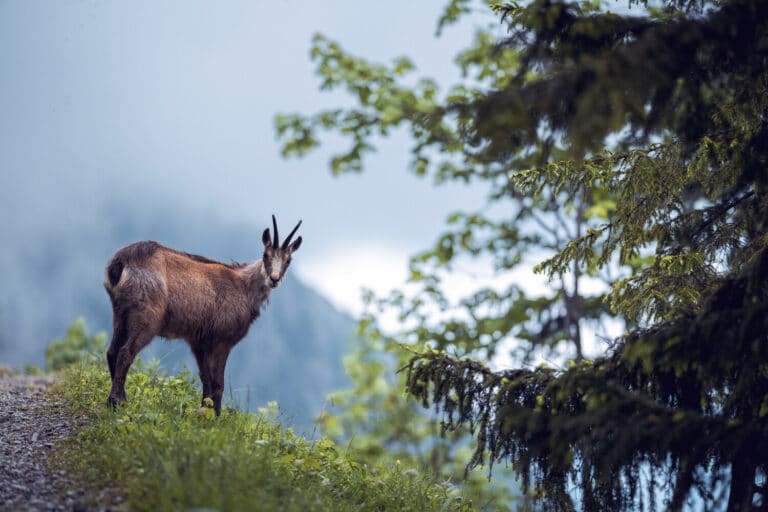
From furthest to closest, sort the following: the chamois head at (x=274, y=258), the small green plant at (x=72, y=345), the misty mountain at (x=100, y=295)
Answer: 1. the misty mountain at (x=100, y=295)
2. the small green plant at (x=72, y=345)
3. the chamois head at (x=274, y=258)

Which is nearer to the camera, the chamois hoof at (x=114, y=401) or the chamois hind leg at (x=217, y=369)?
the chamois hoof at (x=114, y=401)

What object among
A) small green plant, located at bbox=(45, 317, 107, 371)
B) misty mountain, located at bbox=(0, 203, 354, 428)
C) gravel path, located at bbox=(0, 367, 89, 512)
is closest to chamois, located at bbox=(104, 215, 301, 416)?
gravel path, located at bbox=(0, 367, 89, 512)

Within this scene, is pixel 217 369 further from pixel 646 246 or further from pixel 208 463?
pixel 646 246

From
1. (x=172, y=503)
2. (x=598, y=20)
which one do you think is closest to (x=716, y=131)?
(x=598, y=20)

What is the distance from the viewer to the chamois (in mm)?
6242

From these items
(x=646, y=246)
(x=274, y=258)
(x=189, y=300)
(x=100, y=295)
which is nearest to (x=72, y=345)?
(x=189, y=300)

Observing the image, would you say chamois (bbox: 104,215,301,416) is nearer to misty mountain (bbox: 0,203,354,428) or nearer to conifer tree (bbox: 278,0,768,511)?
conifer tree (bbox: 278,0,768,511)

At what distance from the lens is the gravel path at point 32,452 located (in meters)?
4.22

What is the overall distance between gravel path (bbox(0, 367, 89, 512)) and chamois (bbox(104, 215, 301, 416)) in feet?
2.19

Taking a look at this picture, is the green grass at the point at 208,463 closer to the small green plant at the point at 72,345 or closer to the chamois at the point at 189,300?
the chamois at the point at 189,300

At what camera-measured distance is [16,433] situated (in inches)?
228

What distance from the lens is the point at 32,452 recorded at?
525 cm

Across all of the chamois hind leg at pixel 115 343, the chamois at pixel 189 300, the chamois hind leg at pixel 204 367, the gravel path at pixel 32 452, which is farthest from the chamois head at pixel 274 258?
the gravel path at pixel 32 452

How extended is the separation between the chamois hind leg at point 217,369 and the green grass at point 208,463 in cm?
23
